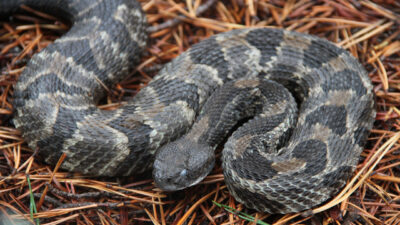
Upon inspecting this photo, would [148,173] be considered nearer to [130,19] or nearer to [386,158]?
[130,19]

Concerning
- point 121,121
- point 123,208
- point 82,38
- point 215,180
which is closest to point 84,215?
point 123,208

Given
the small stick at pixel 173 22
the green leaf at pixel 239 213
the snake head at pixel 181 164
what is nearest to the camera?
the green leaf at pixel 239 213

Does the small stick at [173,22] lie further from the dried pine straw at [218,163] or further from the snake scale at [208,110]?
the snake scale at [208,110]

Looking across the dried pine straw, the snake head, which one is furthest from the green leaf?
the snake head

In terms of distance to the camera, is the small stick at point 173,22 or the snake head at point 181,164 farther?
the small stick at point 173,22

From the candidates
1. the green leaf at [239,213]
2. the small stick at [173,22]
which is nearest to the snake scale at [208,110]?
the green leaf at [239,213]

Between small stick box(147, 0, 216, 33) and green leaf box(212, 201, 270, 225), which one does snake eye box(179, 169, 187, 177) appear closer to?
green leaf box(212, 201, 270, 225)
